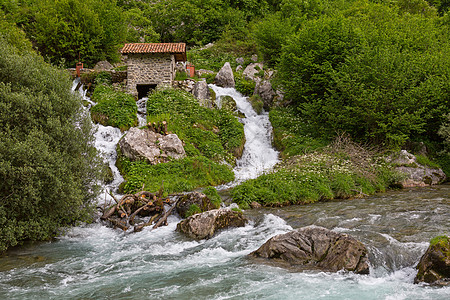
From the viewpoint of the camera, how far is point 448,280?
733cm

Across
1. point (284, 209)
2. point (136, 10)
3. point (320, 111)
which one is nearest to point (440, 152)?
point (320, 111)

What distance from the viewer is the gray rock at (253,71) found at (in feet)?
97.0

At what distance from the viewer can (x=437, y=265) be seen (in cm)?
746

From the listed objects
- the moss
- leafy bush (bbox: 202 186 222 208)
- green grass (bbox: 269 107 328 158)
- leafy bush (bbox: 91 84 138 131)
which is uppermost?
leafy bush (bbox: 91 84 138 131)

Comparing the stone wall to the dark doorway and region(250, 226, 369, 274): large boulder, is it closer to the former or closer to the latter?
the dark doorway

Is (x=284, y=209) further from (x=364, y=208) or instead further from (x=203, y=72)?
(x=203, y=72)

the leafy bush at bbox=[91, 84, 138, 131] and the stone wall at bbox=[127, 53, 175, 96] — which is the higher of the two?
the stone wall at bbox=[127, 53, 175, 96]

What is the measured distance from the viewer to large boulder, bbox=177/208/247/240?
36.4 ft

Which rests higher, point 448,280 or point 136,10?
point 136,10

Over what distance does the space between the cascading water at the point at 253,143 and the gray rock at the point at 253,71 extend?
342 cm

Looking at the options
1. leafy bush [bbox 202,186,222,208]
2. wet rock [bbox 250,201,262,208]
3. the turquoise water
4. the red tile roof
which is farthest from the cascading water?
the turquoise water

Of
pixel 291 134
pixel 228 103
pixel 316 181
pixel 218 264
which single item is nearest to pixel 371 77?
pixel 291 134

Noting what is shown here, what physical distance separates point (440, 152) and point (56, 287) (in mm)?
18969

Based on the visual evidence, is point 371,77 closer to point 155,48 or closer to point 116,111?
point 155,48
